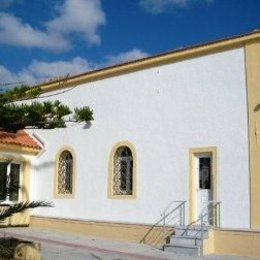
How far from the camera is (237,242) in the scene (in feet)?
44.9

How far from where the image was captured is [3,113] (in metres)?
13.8

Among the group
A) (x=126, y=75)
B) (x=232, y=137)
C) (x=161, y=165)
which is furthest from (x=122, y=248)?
(x=126, y=75)

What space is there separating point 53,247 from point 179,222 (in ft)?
12.5

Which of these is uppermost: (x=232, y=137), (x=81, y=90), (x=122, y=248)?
(x=81, y=90)

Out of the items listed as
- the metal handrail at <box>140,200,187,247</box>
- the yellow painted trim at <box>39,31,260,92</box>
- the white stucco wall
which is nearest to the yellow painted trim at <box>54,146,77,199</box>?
the white stucco wall

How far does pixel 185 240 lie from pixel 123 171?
4.18 m

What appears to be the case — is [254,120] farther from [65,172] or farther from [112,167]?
[65,172]

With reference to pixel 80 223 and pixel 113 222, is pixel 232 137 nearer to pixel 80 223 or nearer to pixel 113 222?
pixel 113 222

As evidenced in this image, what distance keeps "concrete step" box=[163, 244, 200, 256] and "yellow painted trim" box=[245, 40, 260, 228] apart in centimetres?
168

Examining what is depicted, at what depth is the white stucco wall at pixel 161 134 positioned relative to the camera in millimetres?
14570

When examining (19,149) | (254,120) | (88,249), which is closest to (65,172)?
(19,149)

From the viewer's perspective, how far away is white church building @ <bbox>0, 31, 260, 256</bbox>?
47.1ft

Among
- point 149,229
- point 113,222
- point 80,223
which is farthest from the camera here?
point 80,223

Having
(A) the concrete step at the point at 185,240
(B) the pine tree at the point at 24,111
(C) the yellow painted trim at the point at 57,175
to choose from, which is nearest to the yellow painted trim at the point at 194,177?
(A) the concrete step at the point at 185,240
